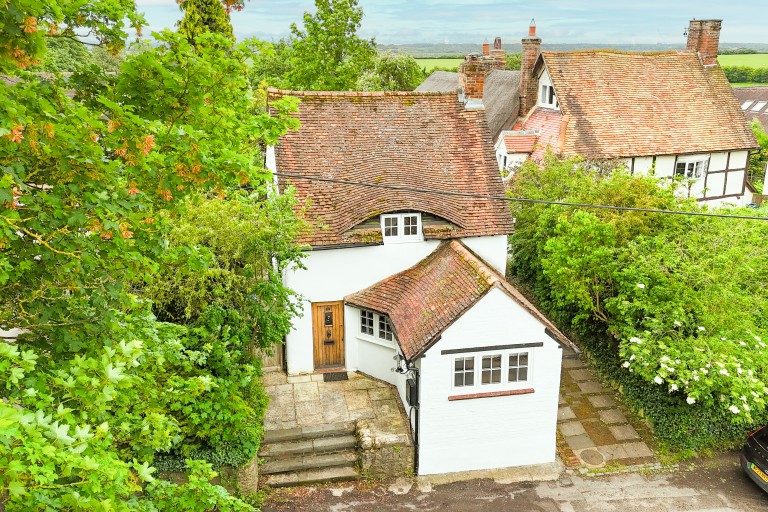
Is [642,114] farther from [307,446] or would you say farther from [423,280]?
[307,446]


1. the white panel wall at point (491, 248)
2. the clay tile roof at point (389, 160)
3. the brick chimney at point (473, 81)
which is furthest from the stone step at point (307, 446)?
the brick chimney at point (473, 81)

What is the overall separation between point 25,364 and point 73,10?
4100 millimetres

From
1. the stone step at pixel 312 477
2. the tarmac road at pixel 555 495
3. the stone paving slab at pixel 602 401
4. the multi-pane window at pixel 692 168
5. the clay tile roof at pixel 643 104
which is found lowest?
the tarmac road at pixel 555 495

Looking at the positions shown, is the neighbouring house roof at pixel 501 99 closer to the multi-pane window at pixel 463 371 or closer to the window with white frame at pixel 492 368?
the window with white frame at pixel 492 368

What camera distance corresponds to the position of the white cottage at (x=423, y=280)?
589 inches

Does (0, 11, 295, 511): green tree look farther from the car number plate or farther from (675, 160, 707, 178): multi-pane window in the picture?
(675, 160, 707, 178): multi-pane window

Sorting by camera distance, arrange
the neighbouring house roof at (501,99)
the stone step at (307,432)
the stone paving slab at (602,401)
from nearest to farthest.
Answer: the stone step at (307,432) → the stone paving slab at (602,401) → the neighbouring house roof at (501,99)

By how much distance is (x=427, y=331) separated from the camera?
15008 mm

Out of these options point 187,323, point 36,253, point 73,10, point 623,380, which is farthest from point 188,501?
point 623,380

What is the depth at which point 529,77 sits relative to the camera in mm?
32969

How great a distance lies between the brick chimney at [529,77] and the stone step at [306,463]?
2315 cm

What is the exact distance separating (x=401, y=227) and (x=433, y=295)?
271cm

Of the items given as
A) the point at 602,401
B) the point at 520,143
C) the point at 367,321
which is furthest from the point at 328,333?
the point at 520,143

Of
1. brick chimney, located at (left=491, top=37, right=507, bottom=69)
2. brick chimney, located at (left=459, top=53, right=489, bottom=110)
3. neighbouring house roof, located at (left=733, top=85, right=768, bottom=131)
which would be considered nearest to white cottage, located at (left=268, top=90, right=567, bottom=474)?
brick chimney, located at (left=459, top=53, right=489, bottom=110)
